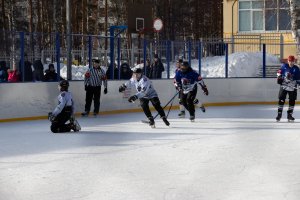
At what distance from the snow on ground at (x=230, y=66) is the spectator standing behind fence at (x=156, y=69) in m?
0.32

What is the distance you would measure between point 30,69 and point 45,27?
3706 cm

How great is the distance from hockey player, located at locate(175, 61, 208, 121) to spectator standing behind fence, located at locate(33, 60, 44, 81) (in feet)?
10.4

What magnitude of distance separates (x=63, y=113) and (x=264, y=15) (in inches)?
1050

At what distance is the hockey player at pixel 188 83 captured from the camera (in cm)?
1783

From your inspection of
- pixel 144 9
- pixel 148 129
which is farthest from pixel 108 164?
pixel 144 9

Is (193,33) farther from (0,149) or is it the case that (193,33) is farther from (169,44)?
(0,149)

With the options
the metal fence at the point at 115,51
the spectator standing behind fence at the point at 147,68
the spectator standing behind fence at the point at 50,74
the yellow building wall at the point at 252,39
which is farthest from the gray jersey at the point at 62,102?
the yellow building wall at the point at 252,39

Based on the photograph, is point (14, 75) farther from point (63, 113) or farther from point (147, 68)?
point (147, 68)

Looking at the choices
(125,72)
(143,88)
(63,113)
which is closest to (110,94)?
(125,72)

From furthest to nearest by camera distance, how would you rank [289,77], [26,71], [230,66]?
[230,66], [26,71], [289,77]

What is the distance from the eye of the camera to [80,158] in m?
10.6

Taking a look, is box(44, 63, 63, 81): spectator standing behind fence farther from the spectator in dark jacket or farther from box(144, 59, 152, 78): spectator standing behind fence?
box(144, 59, 152, 78): spectator standing behind fence

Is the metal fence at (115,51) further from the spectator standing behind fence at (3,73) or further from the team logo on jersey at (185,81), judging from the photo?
the team logo on jersey at (185,81)

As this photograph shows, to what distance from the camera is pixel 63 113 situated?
1463 cm
